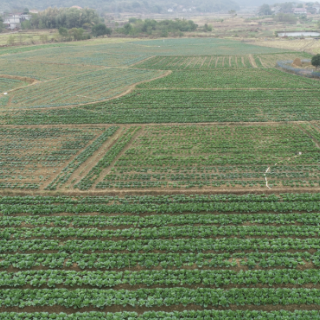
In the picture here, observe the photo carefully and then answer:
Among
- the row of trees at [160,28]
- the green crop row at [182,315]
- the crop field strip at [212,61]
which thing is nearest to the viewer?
the green crop row at [182,315]

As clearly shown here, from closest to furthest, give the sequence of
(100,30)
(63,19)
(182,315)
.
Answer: (182,315), (100,30), (63,19)

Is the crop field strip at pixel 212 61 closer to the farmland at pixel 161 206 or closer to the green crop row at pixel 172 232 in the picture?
the farmland at pixel 161 206

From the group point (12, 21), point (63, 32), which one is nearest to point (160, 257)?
point (63, 32)

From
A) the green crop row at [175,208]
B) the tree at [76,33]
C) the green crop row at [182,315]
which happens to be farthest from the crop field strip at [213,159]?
the tree at [76,33]

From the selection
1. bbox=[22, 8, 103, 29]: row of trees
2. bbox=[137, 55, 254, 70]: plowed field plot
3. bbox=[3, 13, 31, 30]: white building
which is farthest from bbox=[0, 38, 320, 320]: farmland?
bbox=[3, 13, 31, 30]: white building

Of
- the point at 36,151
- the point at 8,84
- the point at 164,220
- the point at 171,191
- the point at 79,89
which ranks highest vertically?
the point at 8,84

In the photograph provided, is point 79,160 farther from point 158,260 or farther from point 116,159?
point 158,260

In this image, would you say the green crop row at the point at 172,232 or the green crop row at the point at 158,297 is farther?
the green crop row at the point at 172,232
